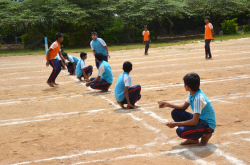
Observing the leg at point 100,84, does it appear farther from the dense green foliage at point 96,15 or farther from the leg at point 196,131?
the dense green foliage at point 96,15

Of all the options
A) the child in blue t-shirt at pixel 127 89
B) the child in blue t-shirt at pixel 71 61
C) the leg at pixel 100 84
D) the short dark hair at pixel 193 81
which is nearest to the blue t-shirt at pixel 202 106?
the short dark hair at pixel 193 81

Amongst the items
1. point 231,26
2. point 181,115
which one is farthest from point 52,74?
point 231,26

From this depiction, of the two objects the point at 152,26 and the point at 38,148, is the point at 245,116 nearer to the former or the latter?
the point at 38,148

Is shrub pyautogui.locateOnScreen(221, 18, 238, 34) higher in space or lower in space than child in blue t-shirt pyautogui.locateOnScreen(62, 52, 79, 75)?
higher

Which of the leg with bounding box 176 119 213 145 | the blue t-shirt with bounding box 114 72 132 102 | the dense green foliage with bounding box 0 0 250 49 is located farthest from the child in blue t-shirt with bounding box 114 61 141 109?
the dense green foliage with bounding box 0 0 250 49

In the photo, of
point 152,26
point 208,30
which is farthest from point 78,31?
point 208,30

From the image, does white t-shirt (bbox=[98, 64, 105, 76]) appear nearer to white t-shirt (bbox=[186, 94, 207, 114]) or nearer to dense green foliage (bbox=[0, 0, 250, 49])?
white t-shirt (bbox=[186, 94, 207, 114])

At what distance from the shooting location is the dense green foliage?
88.4 ft

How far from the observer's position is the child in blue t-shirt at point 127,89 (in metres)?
6.00

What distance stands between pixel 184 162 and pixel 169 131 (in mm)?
1171

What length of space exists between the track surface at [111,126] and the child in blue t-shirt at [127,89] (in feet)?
0.87

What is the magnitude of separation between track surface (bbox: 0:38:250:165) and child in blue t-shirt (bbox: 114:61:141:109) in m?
0.26

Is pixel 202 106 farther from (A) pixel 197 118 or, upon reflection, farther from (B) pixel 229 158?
(B) pixel 229 158

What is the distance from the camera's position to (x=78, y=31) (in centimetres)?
3000
